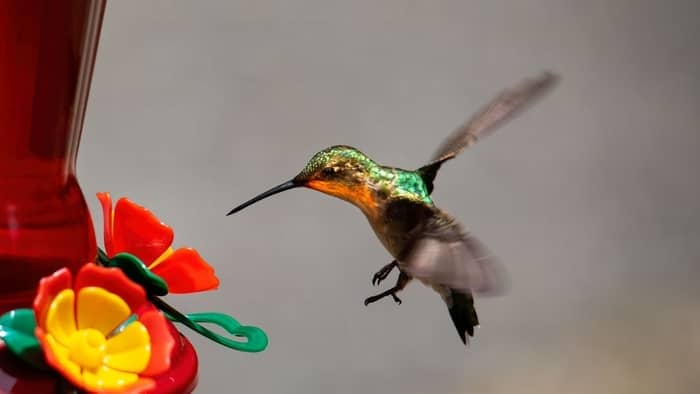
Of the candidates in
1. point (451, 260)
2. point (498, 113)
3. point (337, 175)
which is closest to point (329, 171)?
point (337, 175)

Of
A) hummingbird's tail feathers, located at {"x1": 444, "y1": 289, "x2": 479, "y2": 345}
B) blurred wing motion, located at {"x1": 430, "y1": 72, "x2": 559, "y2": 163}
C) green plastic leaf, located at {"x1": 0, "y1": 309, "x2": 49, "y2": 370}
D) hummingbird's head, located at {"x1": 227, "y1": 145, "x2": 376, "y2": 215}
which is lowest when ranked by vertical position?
hummingbird's tail feathers, located at {"x1": 444, "y1": 289, "x2": 479, "y2": 345}

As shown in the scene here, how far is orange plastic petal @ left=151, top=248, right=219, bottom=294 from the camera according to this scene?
2.09 ft

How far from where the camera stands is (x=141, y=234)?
2.14ft

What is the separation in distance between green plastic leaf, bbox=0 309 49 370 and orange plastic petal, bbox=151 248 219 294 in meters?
0.18

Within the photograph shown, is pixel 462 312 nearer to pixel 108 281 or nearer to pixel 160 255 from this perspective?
pixel 160 255

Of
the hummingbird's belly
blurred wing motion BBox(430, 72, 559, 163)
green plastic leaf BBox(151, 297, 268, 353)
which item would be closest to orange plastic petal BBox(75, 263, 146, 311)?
green plastic leaf BBox(151, 297, 268, 353)

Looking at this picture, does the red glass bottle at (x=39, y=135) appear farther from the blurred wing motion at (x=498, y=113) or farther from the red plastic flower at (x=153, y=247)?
the blurred wing motion at (x=498, y=113)

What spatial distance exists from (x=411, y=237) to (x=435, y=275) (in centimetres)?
8

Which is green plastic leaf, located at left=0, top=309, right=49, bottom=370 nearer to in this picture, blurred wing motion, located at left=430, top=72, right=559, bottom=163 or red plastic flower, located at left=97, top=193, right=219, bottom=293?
red plastic flower, located at left=97, top=193, right=219, bottom=293

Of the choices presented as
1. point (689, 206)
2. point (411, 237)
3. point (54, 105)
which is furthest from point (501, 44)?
point (54, 105)

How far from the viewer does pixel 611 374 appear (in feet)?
6.59

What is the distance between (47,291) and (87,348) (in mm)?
50

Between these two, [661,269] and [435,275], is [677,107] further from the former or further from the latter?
[435,275]

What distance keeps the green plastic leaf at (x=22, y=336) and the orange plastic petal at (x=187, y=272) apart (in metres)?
0.18
